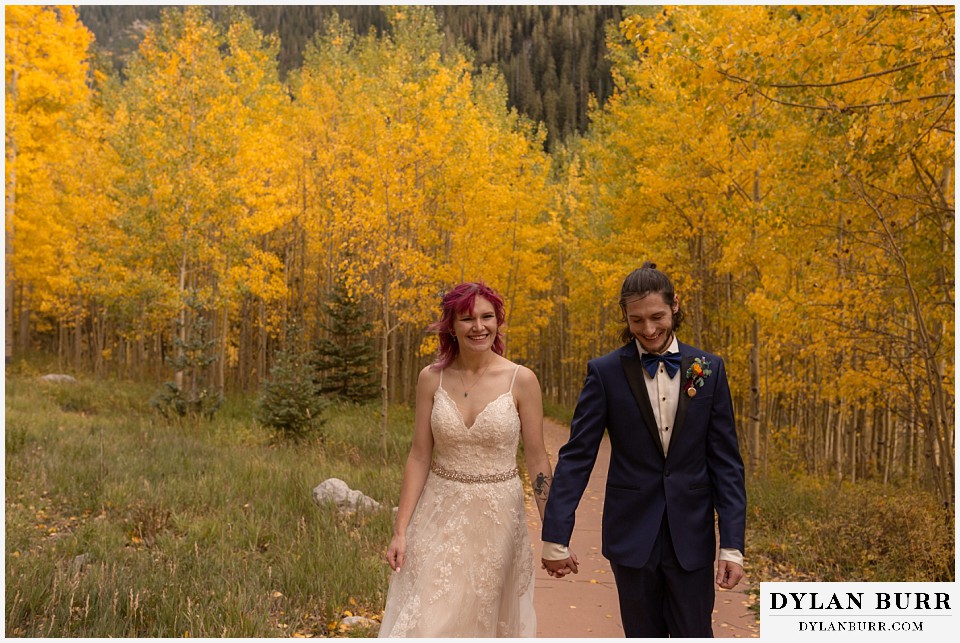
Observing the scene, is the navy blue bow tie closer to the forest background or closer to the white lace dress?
the white lace dress

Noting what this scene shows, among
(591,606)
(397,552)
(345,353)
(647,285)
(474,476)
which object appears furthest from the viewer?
(345,353)

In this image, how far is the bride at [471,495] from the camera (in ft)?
11.4

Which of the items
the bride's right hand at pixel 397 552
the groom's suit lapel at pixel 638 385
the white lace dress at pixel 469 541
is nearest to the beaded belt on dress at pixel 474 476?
the white lace dress at pixel 469 541

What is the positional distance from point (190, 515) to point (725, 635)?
514 centimetres

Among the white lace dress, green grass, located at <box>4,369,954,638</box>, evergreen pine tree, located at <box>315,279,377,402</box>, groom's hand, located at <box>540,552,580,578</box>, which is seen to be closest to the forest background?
evergreen pine tree, located at <box>315,279,377,402</box>

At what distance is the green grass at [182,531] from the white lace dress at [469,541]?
70.4 inches

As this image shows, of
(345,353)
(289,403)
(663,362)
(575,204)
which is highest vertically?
(575,204)

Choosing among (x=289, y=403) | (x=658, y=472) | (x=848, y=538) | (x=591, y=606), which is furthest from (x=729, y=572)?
(x=289, y=403)

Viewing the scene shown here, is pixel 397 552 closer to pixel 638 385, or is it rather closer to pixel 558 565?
pixel 558 565

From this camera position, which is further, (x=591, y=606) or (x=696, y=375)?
(x=591, y=606)

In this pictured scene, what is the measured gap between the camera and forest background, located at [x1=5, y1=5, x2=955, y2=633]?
6.18m

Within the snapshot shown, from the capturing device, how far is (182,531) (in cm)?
715

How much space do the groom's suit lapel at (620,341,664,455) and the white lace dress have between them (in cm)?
71

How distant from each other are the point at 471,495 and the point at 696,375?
1242mm
